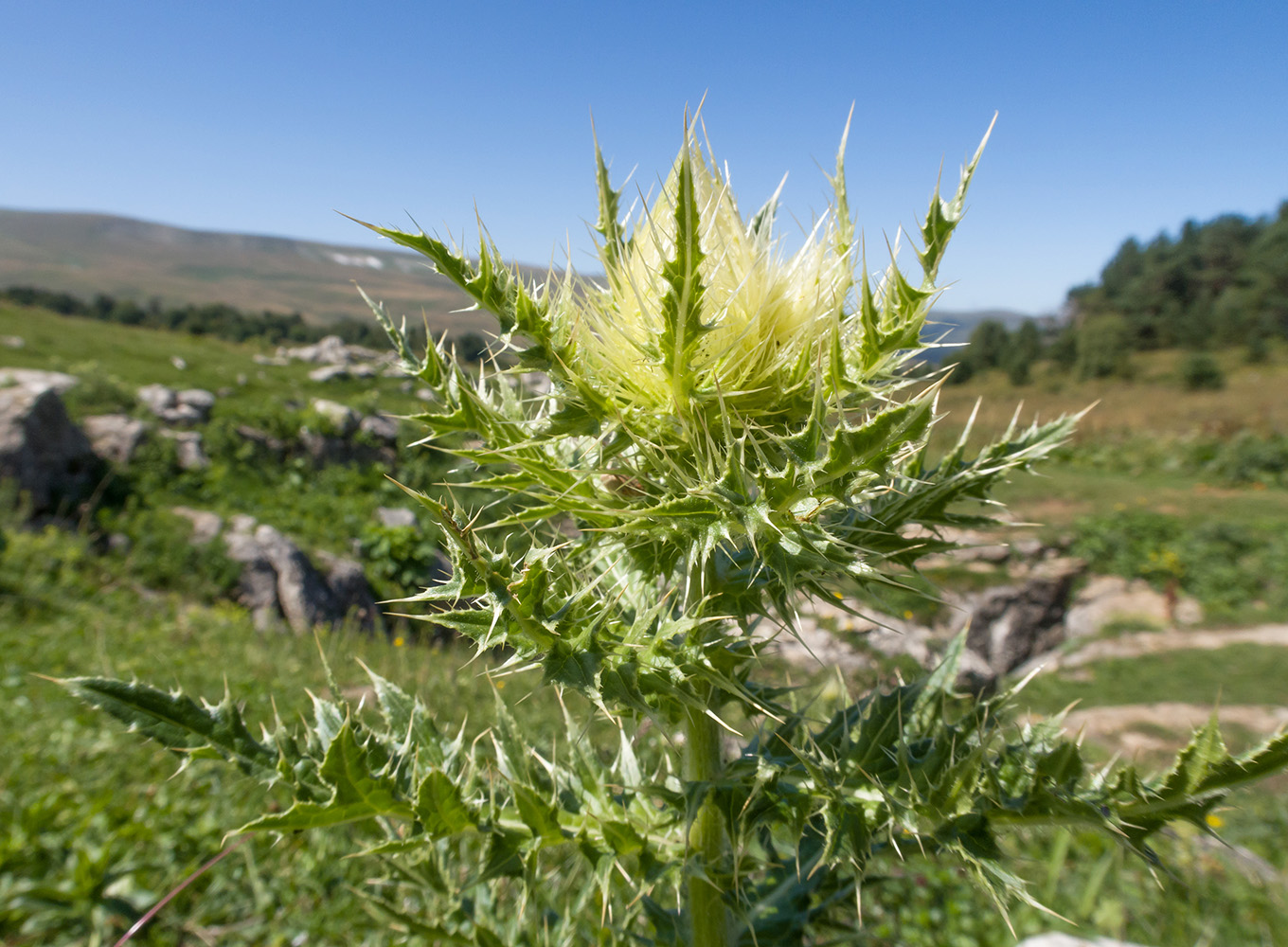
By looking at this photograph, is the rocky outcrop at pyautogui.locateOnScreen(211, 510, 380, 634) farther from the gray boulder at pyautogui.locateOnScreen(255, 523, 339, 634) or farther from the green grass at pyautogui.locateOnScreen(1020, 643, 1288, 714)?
the green grass at pyautogui.locateOnScreen(1020, 643, 1288, 714)

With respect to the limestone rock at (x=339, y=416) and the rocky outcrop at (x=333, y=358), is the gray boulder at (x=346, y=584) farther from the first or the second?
the rocky outcrop at (x=333, y=358)

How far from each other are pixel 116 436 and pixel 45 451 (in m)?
1.49

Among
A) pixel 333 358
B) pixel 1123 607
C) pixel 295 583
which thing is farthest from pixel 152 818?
pixel 333 358

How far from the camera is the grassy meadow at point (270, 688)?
3.40m

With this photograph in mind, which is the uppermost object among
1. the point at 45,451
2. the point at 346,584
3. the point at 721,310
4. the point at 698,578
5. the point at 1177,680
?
the point at 721,310

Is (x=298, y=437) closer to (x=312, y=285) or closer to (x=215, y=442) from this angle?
(x=215, y=442)

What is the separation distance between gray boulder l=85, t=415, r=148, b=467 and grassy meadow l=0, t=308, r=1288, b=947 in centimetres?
27

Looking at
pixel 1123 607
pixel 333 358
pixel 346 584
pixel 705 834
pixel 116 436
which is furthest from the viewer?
pixel 333 358

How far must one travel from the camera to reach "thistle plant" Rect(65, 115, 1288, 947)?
1.15 meters

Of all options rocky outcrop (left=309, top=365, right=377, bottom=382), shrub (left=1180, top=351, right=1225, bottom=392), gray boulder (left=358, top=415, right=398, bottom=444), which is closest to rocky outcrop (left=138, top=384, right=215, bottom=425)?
gray boulder (left=358, top=415, right=398, bottom=444)

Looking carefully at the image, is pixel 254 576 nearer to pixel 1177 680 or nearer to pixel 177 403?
pixel 177 403

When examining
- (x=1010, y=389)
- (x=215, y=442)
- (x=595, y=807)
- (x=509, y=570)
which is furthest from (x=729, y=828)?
(x=1010, y=389)

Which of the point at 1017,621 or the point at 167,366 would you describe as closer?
the point at 1017,621

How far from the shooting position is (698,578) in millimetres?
1460
